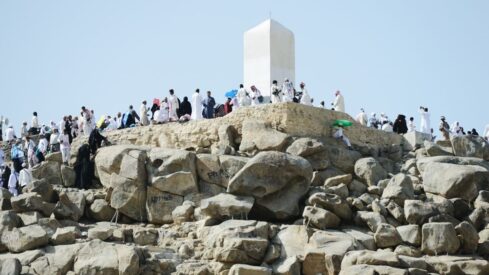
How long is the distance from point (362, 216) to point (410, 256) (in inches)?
67.1

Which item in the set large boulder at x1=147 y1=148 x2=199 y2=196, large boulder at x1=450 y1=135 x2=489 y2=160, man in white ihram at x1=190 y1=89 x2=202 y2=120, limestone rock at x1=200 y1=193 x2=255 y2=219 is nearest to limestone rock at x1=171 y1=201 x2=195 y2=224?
large boulder at x1=147 y1=148 x2=199 y2=196

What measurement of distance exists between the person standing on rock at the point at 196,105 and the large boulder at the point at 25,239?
7.40m

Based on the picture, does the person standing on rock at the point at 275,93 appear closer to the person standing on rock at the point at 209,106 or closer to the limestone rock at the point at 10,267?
the person standing on rock at the point at 209,106

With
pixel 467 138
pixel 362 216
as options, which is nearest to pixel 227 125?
pixel 362 216

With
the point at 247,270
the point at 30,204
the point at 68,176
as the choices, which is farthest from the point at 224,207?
the point at 68,176

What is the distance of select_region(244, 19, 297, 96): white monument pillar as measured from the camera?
2727 centimetres

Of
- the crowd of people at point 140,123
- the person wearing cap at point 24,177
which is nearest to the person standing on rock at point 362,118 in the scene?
the crowd of people at point 140,123

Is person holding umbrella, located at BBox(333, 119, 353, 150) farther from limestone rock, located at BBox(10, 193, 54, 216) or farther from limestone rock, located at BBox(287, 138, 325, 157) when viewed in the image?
limestone rock, located at BBox(10, 193, 54, 216)

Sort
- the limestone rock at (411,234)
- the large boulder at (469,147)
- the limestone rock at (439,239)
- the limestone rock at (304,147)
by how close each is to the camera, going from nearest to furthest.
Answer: the limestone rock at (439,239) → the limestone rock at (411,234) → the limestone rock at (304,147) → the large boulder at (469,147)

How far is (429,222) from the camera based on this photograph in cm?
1944

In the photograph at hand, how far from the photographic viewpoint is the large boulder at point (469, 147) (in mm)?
24578

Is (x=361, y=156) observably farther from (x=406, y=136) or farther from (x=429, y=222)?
(x=429, y=222)

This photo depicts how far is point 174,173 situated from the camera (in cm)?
2142

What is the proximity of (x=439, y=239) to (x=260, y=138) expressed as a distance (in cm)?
587
